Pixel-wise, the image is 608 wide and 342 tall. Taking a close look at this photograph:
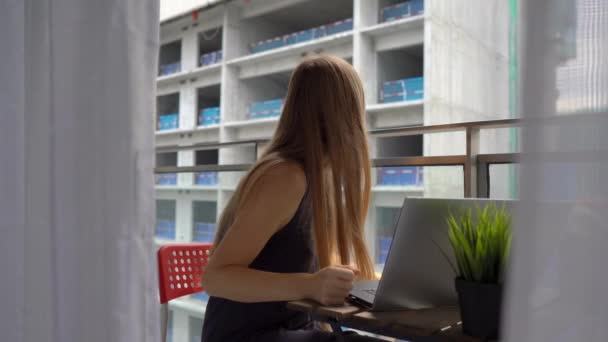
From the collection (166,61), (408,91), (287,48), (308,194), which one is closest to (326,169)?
(308,194)

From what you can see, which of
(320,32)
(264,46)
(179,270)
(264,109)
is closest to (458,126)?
(179,270)

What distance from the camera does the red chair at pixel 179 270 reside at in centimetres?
129

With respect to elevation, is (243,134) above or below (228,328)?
above

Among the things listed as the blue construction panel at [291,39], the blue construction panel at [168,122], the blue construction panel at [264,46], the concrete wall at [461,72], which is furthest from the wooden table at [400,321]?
the blue construction panel at [168,122]

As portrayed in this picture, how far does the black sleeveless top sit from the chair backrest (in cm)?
37

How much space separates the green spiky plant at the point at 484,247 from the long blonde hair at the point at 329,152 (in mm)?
326

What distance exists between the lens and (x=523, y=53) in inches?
17.1

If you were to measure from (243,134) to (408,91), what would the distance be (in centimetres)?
447

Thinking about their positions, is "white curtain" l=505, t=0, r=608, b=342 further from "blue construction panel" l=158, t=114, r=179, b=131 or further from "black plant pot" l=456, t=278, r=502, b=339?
"blue construction panel" l=158, t=114, r=179, b=131

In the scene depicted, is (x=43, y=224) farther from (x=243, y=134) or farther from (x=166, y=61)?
(x=166, y=61)

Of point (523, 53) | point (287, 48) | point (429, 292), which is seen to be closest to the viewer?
point (523, 53)

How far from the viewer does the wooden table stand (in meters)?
0.62

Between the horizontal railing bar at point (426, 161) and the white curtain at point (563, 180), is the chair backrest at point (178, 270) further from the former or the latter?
the white curtain at point (563, 180)

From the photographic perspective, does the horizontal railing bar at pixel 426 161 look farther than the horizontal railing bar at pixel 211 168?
No
